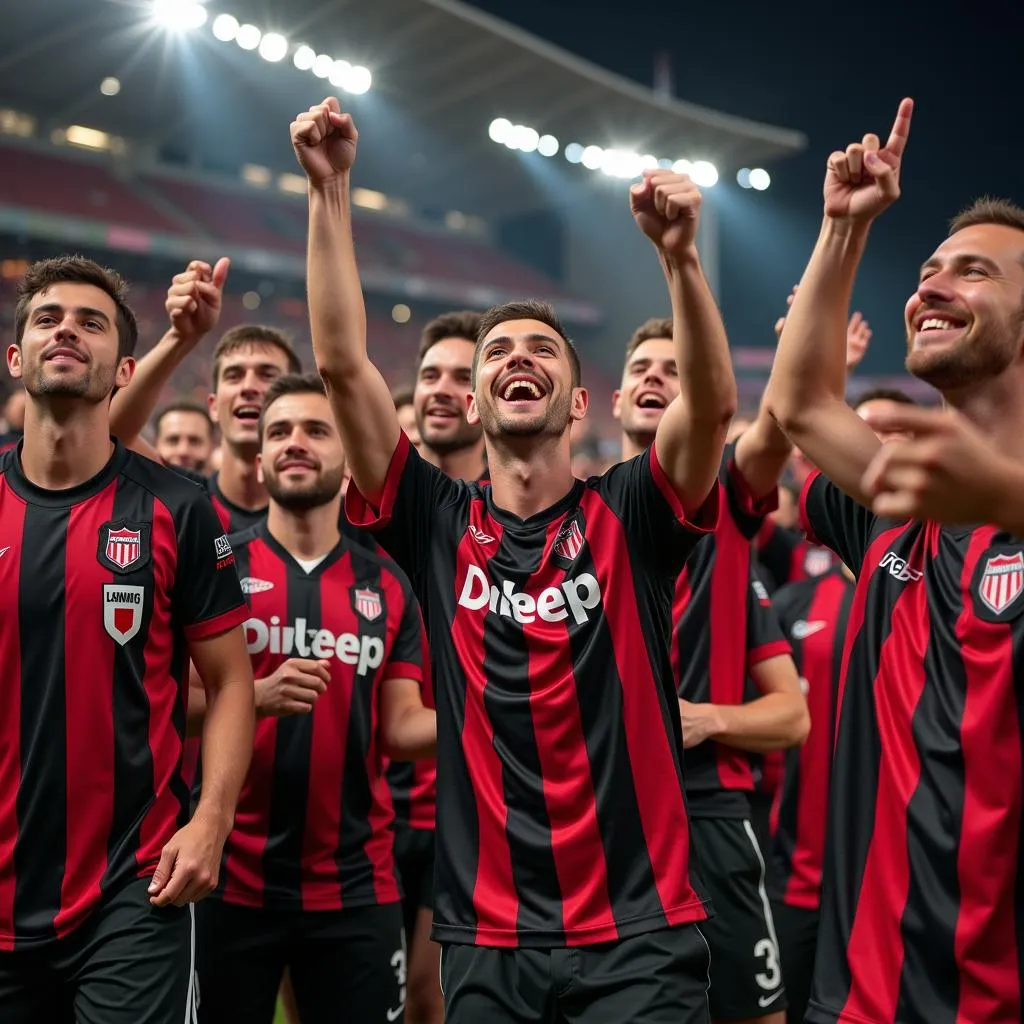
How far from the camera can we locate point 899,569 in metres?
2.66

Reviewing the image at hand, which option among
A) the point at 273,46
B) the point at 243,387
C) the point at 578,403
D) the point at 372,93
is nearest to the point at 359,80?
the point at 372,93

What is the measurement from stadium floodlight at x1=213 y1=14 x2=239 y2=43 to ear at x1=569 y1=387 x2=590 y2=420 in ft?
70.9

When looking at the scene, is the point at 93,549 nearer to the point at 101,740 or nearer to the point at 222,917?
the point at 101,740

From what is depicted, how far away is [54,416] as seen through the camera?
3.28 m

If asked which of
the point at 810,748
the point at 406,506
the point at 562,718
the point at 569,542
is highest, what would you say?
the point at 406,506

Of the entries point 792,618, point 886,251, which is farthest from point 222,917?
point 886,251

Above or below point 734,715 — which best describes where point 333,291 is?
above

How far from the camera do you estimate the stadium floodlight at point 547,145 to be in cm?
→ 2886

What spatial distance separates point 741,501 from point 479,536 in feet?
3.91

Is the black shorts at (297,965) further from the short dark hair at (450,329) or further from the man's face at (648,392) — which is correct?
the short dark hair at (450,329)

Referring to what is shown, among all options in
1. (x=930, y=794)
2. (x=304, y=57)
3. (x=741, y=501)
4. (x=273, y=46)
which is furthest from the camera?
(x=304, y=57)

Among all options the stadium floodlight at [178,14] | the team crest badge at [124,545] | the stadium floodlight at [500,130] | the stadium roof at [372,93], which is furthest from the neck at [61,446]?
the stadium floodlight at [500,130]

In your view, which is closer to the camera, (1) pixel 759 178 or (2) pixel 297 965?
(2) pixel 297 965

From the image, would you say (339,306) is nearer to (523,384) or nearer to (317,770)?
(523,384)
